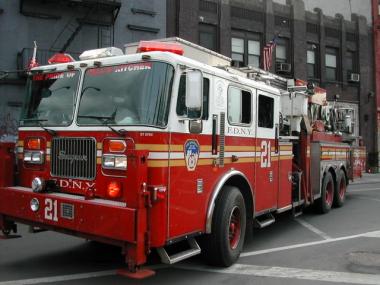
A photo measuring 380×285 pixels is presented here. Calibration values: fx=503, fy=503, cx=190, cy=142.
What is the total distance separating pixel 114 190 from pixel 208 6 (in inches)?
746

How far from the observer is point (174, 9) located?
2183 cm

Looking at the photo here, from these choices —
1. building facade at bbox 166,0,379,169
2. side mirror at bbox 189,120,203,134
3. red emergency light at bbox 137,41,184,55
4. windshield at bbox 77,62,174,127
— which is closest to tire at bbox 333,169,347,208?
side mirror at bbox 189,120,203,134

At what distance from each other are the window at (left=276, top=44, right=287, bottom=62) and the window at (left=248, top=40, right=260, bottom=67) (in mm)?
1625

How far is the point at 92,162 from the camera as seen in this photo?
19.2ft

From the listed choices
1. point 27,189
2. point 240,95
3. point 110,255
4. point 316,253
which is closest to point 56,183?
point 27,189

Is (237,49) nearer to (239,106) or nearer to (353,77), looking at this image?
(353,77)

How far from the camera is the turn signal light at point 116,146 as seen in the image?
217 inches

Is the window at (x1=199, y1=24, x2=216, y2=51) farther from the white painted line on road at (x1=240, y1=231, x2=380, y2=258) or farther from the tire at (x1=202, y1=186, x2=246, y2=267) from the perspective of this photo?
the tire at (x1=202, y1=186, x2=246, y2=267)

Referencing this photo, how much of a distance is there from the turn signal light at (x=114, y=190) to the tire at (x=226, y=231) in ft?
4.78

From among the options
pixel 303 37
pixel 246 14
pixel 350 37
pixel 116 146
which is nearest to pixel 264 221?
pixel 116 146

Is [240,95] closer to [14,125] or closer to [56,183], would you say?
[56,183]

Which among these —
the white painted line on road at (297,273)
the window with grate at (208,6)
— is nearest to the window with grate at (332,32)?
the window with grate at (208,6)

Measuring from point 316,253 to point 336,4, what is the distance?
24.9 m

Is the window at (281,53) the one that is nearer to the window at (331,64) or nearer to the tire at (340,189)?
the window at (331,64)
